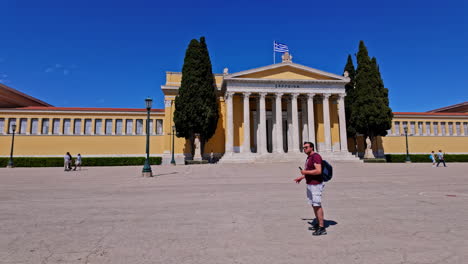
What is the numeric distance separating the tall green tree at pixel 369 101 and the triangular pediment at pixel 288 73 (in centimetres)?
253

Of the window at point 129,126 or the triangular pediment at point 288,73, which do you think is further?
the window at point 129,126

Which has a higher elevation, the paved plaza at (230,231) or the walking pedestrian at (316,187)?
the walking pedestrian at (316,187)

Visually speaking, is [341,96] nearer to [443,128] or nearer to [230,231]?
[443,128]

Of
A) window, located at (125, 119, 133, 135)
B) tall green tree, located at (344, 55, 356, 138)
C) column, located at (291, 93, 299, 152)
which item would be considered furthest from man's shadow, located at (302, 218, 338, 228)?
window, located at (125, 119, 133, 135)

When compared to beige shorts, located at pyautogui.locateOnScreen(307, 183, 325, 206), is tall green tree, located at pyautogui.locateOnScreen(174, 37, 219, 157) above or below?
above

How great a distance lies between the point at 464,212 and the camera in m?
5.56

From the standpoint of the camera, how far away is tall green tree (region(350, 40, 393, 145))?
30.9 meters

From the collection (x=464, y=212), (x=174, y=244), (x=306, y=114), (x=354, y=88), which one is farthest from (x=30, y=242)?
(x=354, y=88)

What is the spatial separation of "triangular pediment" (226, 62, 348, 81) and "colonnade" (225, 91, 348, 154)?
2.24m

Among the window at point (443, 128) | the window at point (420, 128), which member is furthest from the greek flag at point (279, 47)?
the window at point (443, 128)

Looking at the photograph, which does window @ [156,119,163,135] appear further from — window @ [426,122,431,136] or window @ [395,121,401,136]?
window @ [426,122,431,136]

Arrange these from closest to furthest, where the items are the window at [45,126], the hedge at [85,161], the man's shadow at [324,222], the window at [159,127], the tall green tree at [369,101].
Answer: the man's shadow at [324,222], the hedge at [85,161], the tall green tree at [369,101], the window at [45,126], the window at [159,127]

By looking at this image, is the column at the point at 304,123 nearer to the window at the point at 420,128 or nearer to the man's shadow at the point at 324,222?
the window at the point at 420,128

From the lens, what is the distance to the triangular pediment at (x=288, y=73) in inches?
1267
